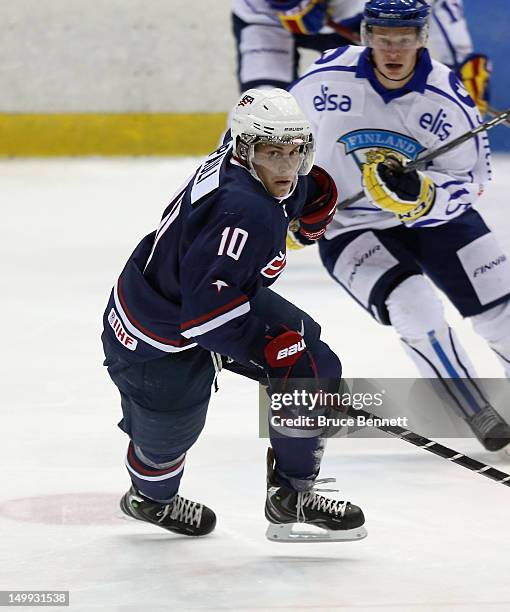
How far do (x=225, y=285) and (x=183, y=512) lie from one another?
61cm

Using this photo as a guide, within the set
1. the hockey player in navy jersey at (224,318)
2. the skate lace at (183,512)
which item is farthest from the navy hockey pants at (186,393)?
the skate lace at (183,512)

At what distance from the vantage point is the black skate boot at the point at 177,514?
2.65 meters

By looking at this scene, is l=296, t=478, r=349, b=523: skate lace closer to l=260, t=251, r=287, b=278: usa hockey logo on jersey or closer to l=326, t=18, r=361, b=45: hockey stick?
l=260, t=251, r=287, b=278: usa hockey logo on jersey

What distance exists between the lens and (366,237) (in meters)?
3.33

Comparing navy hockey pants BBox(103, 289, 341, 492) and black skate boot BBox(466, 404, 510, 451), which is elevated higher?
navy hockey pants BBox(103, 289, 341, 492)

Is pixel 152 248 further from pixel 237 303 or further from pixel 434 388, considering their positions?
pixel 434 388

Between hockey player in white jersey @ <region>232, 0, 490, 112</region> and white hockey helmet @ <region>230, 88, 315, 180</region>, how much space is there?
125 inches

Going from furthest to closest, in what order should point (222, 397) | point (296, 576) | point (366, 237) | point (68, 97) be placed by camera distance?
point (68, 97), point (222, 397), point (366, 237), point (296, 576)

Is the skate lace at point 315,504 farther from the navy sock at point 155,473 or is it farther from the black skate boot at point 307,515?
the navy sock at point 155,473

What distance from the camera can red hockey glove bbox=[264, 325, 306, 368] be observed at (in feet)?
7.42

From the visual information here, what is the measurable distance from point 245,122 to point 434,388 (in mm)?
1195

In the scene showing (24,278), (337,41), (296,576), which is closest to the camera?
(296,576)

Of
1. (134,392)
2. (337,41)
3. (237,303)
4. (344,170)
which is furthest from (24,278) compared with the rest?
(237,303)

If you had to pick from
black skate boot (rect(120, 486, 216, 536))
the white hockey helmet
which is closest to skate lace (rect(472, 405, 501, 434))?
black skate boot (rect(120, 486, 216, 536))
